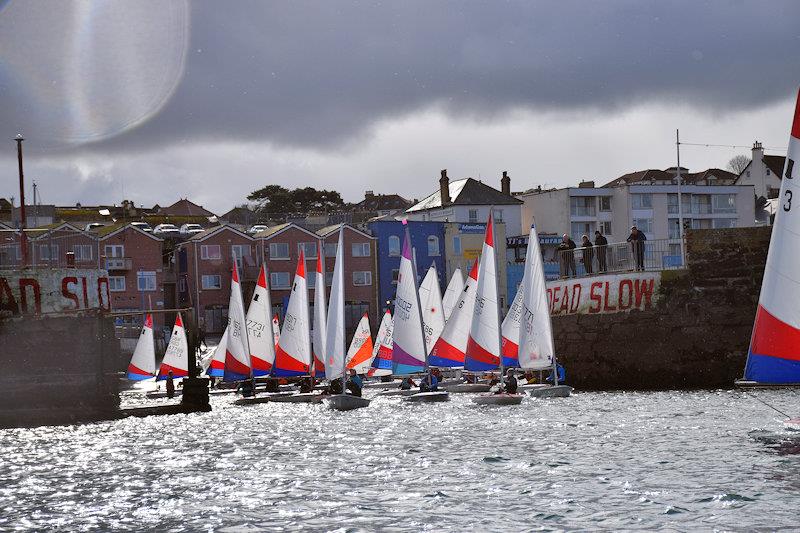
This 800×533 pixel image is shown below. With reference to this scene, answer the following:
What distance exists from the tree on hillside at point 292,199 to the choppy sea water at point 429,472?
105 meters

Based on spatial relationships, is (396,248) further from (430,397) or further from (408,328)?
(430,397)

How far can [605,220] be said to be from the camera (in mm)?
113250

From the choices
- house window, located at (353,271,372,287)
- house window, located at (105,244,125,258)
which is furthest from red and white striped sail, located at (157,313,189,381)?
house window, located at (353,271,372,287)

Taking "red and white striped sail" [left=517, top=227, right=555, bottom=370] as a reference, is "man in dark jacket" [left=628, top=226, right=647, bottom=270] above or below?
above

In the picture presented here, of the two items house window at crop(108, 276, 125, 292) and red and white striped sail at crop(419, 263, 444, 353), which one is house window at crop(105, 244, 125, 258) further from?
red and white striped sail at crop(419, 263, 444, 353)

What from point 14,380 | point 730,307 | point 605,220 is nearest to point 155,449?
point 14,380

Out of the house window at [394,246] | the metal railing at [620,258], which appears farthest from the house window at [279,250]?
the metal railing at [620,258]

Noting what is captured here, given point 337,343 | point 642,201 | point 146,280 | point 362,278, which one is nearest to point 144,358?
point 337,343

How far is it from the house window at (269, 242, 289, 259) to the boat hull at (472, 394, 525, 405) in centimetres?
6159

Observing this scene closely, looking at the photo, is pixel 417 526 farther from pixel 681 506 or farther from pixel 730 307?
pixel 730 307

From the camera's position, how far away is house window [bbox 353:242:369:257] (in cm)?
10181

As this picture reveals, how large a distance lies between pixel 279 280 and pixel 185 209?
49184 millimetres

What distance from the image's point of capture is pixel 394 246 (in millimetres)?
103250

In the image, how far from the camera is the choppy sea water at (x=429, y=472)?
1812 cm
